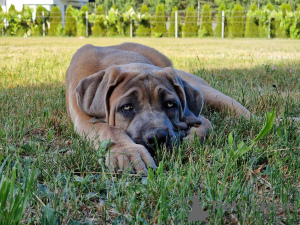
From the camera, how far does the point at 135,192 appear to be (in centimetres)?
194

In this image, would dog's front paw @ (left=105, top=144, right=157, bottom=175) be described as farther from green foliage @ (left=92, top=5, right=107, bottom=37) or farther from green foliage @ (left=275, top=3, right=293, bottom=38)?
green foliage @ (left=92, top=5, right=107, bottom=37)

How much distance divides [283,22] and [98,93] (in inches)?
1102

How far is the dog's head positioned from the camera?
2.71 m

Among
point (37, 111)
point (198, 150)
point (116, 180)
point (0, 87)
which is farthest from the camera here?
point (0, 87)

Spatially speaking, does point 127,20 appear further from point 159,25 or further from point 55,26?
point 55,26

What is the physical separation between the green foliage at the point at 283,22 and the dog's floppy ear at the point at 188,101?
27.2m

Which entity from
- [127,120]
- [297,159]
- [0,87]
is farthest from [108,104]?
[0,87]

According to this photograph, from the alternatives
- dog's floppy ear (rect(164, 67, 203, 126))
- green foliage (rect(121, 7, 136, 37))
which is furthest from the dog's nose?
green foliage (rect(121, 7, 136, 37))

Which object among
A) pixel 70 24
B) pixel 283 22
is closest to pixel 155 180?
pixel 283 22

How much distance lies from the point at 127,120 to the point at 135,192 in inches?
39.2

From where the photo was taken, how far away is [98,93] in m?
3.08

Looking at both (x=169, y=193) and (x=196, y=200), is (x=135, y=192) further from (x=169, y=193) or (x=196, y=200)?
(x=196, y=200)

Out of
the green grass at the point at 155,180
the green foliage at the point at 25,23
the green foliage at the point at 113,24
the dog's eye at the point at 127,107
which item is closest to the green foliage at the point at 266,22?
the green foliage at the point at 113,24

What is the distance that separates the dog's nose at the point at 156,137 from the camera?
2566mm
